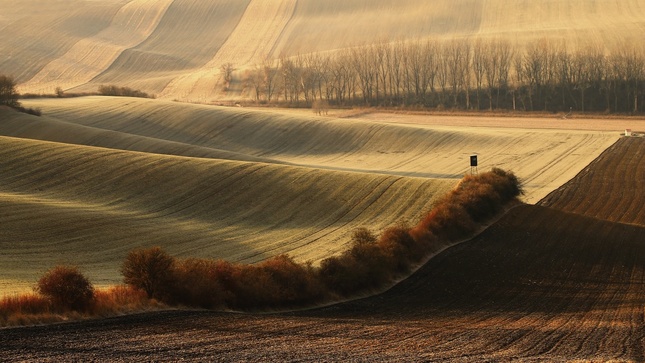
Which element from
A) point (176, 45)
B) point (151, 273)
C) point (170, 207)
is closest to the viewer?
point (151, 273)

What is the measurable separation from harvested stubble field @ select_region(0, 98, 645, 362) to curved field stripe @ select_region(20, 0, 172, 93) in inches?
2588

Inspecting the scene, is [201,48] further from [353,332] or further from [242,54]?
[353,332]

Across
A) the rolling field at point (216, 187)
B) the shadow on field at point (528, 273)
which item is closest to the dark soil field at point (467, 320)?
the shadow on field at point (528, 273)

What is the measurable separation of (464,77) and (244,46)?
1912 inches

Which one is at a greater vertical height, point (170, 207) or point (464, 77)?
point (464, 77)

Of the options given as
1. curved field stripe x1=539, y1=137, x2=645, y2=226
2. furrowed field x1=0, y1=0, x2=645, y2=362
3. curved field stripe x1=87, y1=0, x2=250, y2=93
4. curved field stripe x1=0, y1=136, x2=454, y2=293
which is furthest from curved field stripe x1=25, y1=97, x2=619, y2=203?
curved field stripe x1=87, y1=0, x2=250, y2=93

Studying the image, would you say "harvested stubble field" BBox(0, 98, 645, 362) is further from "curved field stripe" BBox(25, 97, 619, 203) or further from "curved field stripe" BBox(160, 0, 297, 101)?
"curved field stripe" BBox(160, 0, 297, 101)

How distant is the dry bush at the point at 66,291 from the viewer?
21656 millimetres

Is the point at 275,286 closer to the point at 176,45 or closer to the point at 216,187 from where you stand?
the point at 216,187

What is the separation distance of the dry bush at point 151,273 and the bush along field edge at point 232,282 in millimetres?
26

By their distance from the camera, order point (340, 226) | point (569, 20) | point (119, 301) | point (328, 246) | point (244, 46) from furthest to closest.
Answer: point (244, 46)
point (569, 20)
point (340, 226)
point (328, 246)
point (119, 301)

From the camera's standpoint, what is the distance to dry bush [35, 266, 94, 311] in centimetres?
2166

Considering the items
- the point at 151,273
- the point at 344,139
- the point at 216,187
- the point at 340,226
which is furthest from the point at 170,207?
the point at 344,139

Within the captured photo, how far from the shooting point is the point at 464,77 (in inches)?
4734
